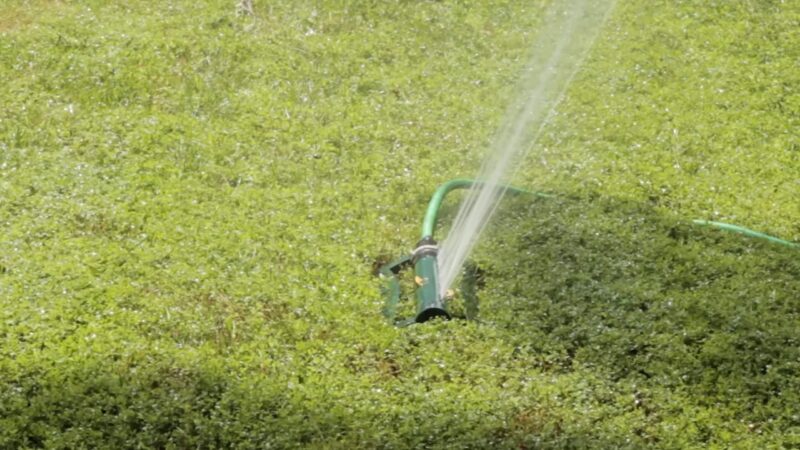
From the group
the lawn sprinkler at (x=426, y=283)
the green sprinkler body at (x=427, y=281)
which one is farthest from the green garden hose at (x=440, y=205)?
the green sprinkler body at (x=427, y=281)

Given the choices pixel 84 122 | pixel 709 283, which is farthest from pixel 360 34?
pixel 709 283

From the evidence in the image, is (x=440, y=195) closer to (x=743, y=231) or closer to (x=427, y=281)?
(x=427, y=281)

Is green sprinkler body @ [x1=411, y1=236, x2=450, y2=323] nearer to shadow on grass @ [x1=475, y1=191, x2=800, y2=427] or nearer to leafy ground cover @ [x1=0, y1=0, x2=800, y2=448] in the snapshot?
leafy ground cover @ [x1=0, y1=0, x2=800, y2=448]

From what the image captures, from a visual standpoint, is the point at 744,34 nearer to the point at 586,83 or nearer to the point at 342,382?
the point at 586,83

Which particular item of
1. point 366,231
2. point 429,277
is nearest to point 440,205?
point 366,231

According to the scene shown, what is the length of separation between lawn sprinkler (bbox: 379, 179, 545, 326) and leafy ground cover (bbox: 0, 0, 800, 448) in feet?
0.26

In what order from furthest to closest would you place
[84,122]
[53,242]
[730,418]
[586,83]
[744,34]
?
[744,34] → [586,83] → [84,122] → [53,242] → [730,418]

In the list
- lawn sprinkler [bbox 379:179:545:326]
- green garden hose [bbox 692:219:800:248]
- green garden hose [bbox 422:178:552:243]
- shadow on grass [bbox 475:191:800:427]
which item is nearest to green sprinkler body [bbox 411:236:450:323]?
lawn sprinkler [bbox 379:179:545:326]

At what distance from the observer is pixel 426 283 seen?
5367 millimetres

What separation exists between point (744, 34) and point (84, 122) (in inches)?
179

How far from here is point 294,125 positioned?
6.79 m

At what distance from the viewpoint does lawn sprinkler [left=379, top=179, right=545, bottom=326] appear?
17.2 ft

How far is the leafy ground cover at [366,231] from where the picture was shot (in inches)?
184

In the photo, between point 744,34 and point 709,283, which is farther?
point 744,34
